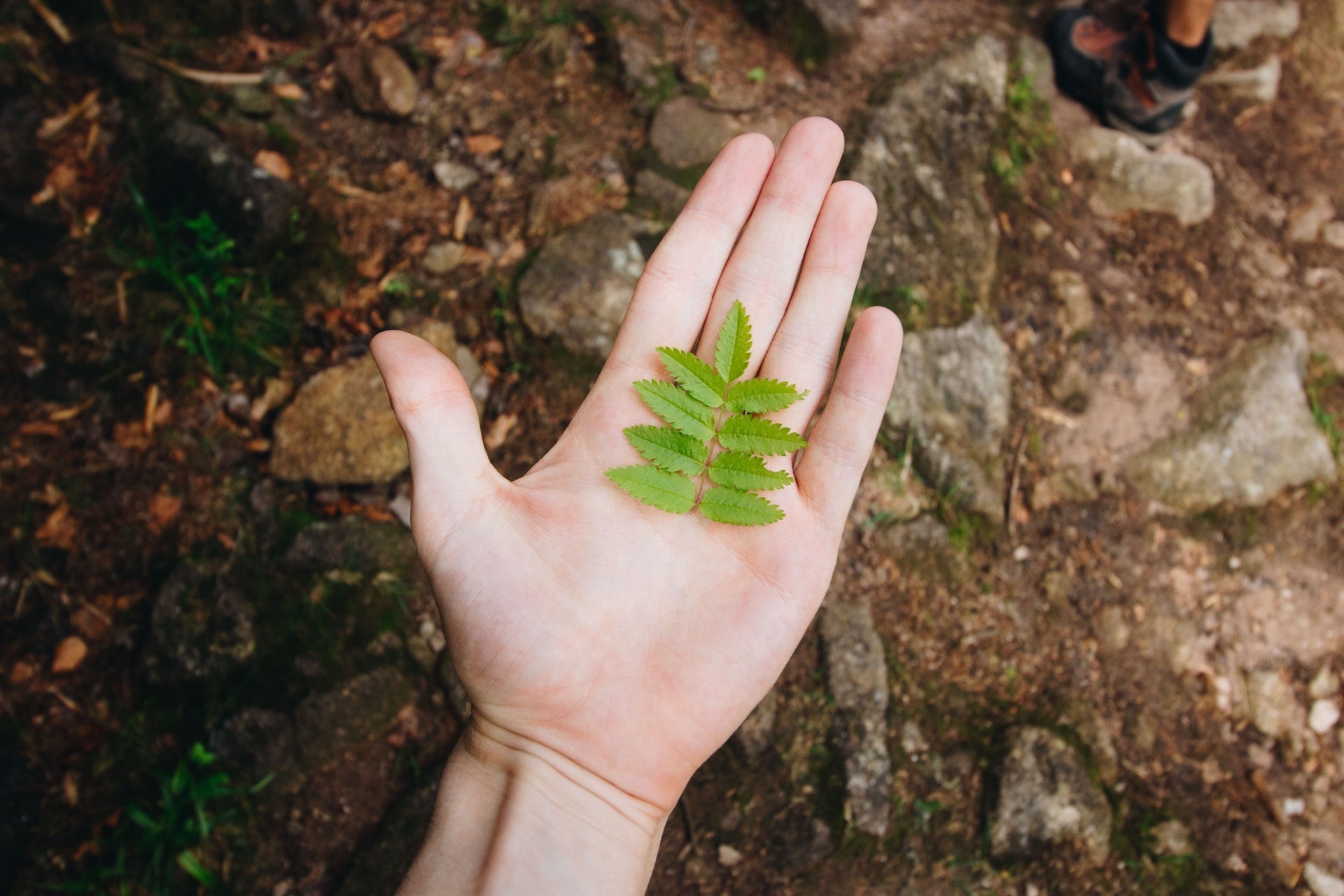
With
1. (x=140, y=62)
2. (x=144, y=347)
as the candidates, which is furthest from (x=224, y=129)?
(x=144, y=347)

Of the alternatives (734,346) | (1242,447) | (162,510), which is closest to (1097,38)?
(1242,447)

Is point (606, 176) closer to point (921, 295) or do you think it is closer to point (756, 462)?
point (921, 295)

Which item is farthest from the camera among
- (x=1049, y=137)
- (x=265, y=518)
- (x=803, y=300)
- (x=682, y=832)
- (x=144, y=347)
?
(x=1049, y=137)

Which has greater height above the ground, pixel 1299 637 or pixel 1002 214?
pixel 1002 214

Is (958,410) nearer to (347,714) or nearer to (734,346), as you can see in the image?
(734,346)

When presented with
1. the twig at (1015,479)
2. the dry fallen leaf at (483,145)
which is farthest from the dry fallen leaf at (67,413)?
the twig at (1015,479)
